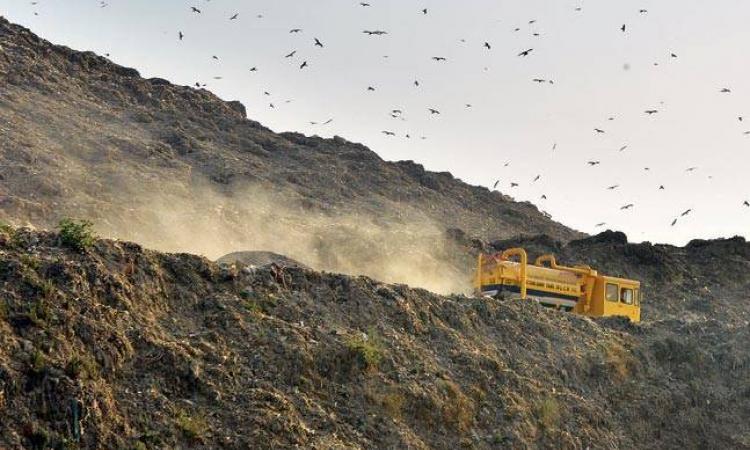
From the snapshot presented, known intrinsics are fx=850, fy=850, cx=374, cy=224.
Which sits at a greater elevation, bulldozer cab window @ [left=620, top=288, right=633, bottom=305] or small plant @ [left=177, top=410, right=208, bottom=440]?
bulldozer cab window @ [left=620, top=288, right=633, bottom=305]

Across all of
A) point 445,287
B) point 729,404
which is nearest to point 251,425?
point 729,404

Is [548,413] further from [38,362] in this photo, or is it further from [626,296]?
[626,296]

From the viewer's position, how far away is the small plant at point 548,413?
16.2 m

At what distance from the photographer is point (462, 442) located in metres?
14.5

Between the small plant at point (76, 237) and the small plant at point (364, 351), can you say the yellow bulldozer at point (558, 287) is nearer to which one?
the small plant at point (364, 351)

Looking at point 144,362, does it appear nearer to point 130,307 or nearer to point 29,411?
point 130,307

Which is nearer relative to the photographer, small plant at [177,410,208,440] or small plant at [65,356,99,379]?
small plant at [65,356,99,379]

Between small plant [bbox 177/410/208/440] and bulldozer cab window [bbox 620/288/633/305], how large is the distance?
18.0 meters

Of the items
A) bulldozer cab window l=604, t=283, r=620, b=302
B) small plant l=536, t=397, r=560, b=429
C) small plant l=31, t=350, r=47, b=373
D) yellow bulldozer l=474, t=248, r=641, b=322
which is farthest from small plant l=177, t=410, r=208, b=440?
bulldozer cab window l=604, t=283, r=620, b=302

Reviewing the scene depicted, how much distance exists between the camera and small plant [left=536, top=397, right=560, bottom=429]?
53.1 ft

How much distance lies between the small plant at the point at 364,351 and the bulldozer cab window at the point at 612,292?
13.1 m

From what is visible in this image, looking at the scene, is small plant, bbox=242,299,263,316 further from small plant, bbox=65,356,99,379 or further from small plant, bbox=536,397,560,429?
small plant, bbox=536,397,560,429

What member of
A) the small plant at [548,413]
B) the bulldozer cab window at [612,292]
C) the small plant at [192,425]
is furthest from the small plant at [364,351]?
the bulldozer cab window at [612,292]

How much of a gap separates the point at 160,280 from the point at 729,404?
1344cm
